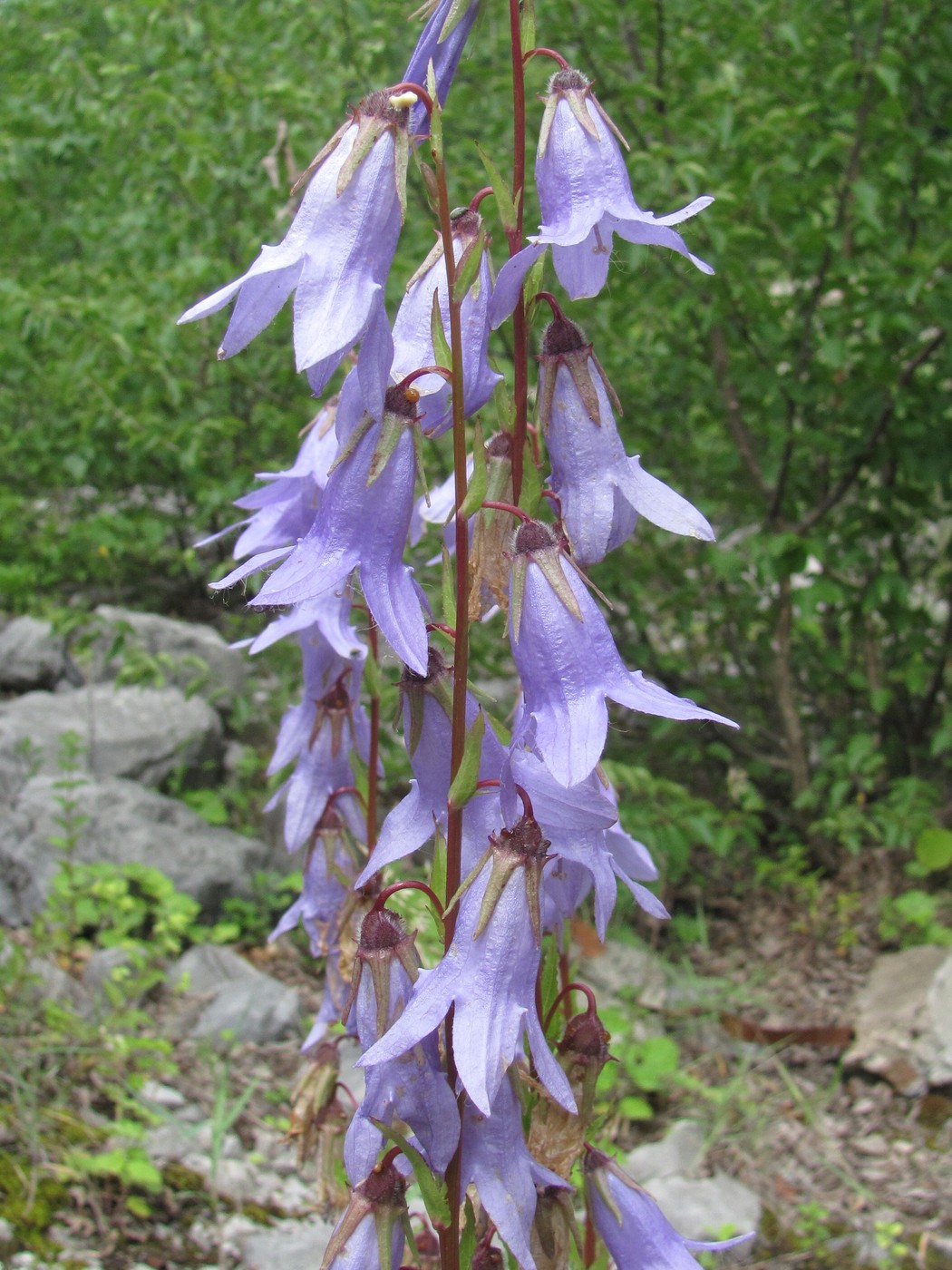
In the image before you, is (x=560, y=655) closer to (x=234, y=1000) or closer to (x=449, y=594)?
(x=449, y=594)

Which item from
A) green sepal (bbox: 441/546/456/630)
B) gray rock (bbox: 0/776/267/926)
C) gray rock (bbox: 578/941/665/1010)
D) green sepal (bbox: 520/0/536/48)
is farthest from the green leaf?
green sepal (bbox: 520/0/536/48)

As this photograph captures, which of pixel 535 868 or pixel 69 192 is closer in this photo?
pixel 535 868

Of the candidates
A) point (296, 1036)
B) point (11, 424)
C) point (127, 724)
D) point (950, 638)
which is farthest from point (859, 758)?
point (11, 424)

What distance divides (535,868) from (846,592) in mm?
3305

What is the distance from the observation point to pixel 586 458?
1098mm

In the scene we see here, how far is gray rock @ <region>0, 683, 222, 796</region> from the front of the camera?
13.5 ft

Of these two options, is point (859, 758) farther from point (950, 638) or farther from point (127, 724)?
point (127, 724)

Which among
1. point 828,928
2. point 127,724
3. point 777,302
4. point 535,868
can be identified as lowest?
point 828,928

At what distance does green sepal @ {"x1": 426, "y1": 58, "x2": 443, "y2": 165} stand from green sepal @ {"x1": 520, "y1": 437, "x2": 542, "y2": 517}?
0.92 feet

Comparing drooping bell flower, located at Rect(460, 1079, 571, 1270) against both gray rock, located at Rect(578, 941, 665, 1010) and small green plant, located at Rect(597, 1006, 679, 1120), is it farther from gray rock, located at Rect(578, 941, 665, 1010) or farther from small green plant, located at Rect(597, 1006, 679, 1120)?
gray rock, located at Rect(578, 941, 665, 1010)

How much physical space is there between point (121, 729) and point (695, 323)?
2511 mm

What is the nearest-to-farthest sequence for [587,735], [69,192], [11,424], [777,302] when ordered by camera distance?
[587,735] → [777,302] → [11,424] → [69,192]

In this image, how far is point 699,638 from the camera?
484 centimetres

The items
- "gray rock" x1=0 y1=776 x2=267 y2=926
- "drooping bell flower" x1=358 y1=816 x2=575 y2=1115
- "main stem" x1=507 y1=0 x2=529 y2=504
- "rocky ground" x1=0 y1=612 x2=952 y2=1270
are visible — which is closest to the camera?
"drooping bell flower" x1=358 y1=816 x2=575 y2=1115
